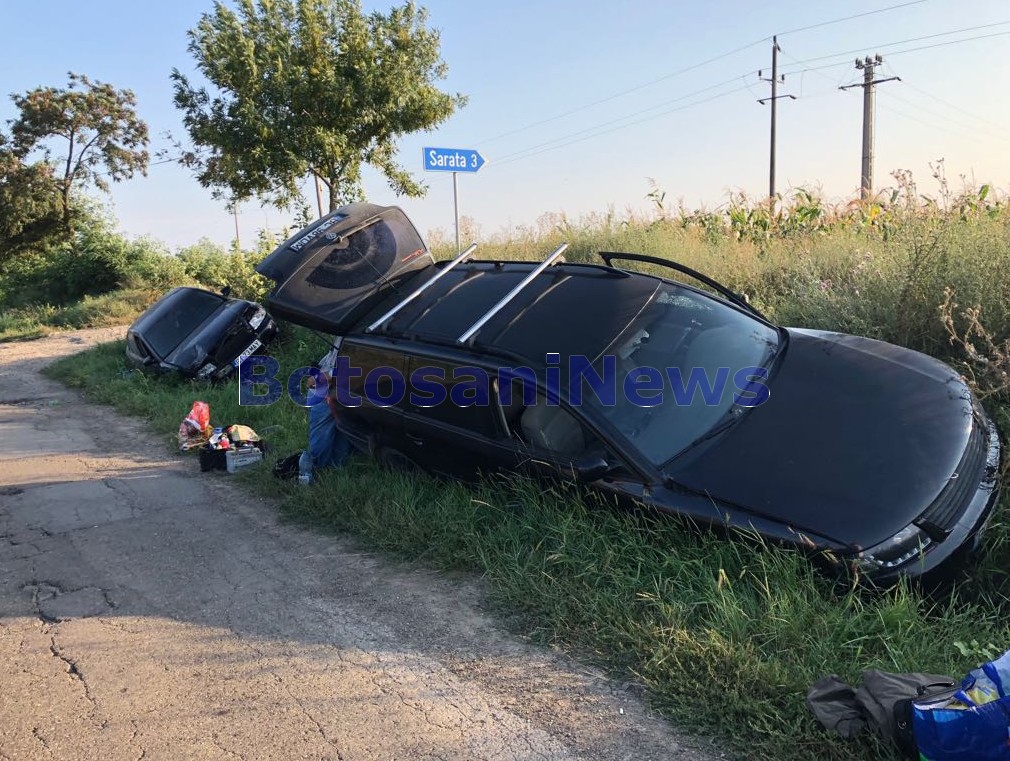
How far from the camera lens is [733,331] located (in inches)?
176

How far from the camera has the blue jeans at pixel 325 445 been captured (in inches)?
226

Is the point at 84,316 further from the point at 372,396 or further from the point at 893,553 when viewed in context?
the point at 893,553

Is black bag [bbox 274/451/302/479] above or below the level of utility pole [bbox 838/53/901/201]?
below

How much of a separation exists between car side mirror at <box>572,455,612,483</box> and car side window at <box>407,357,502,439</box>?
0.69 metres

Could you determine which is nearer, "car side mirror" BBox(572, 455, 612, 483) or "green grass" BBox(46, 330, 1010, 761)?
"green grass" BBox(46, 330, 1010, 761)

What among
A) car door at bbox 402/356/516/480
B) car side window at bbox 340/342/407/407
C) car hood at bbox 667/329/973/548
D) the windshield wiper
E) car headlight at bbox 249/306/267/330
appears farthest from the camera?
car headlight at bbox 249/306/267/330

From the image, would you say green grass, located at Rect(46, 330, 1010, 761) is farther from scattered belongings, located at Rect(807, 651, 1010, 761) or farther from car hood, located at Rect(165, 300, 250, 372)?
car hood, located at Rect(165, 300, 250, 372)

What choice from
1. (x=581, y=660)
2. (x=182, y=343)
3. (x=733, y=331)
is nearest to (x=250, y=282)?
(x=182, y=343)

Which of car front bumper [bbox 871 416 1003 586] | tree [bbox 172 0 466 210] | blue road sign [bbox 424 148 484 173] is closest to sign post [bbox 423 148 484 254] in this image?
blue road sign [bbox 424 148 484 173]

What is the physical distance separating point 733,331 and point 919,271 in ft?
6.72

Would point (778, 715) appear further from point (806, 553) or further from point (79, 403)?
point (79, 403)

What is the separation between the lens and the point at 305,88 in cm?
1115

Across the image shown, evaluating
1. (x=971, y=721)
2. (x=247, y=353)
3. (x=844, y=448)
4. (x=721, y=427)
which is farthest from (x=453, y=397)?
(x=247, y=353)

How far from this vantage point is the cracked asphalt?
2797mm
